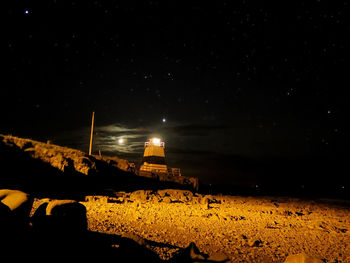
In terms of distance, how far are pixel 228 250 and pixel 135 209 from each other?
19.3 feet

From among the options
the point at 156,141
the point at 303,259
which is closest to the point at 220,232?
the point at 303,259

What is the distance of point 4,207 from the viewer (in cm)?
394

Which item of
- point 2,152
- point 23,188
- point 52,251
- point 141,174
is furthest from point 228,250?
point 141,174

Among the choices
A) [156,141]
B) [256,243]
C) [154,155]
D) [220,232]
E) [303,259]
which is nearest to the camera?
[303,259]

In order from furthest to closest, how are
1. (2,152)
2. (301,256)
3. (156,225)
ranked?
(2,152) < (156,225) < (301,256)

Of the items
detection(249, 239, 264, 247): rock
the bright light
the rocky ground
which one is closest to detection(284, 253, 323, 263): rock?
the rocky ground

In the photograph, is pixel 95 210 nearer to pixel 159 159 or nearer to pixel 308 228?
pixel 308 228

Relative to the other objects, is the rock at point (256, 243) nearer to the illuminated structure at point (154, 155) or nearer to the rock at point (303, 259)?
the rock at point (303, 259)

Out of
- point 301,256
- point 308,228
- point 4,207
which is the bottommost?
point 308,228

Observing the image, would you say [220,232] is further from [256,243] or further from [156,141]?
[156,141]

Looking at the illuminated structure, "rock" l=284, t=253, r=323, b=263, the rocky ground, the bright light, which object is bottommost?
the rocky ground

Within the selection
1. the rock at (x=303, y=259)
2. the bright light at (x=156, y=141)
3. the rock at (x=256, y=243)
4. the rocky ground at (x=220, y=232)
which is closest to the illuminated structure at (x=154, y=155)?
the bright light at (x=156, y=141)

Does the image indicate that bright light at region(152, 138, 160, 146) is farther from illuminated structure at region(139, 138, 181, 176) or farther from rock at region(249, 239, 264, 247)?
rock at region(249, 239, 264, 247)

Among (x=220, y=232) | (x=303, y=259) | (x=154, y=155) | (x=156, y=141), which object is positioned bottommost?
(x=220, y=232)
